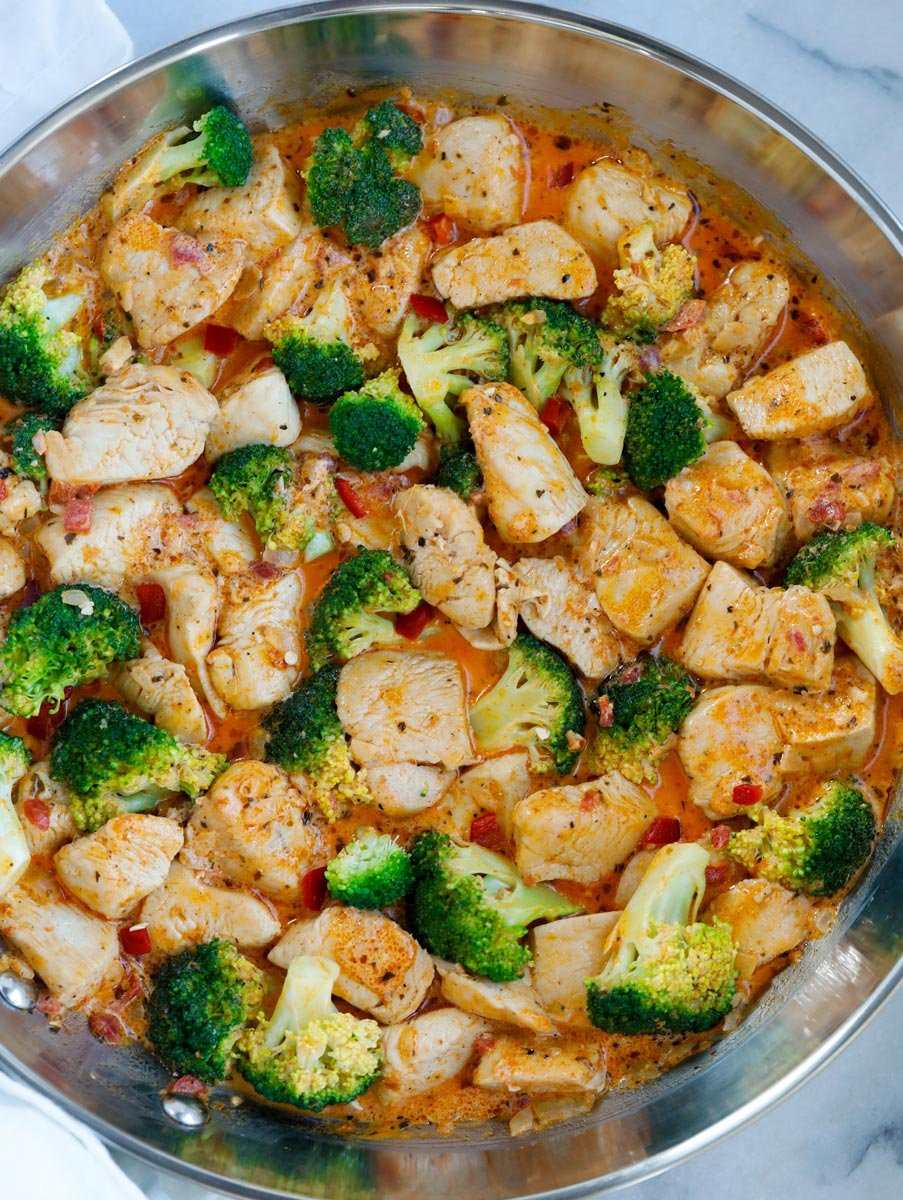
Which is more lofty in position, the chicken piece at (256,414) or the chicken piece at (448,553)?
the chicken piece at (256,414)

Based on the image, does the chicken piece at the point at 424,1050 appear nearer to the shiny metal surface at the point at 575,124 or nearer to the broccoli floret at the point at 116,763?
the shiny metal surface at the point at 575,124

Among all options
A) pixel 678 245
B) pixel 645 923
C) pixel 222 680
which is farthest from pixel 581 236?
pixel 645 923

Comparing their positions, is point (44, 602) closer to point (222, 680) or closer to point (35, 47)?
point (222, 680)

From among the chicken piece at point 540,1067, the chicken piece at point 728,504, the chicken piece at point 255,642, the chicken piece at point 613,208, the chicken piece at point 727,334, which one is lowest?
the chicken piece at point 540,1067

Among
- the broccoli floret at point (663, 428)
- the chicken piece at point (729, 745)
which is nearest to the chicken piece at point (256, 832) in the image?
the chicken piece at point (729, 745)

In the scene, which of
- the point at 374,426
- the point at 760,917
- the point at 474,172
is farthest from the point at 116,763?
the point at 474,172

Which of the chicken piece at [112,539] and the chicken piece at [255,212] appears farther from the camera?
the chicken piece at [255,212]

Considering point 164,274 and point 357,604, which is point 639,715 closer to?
point 357,604
